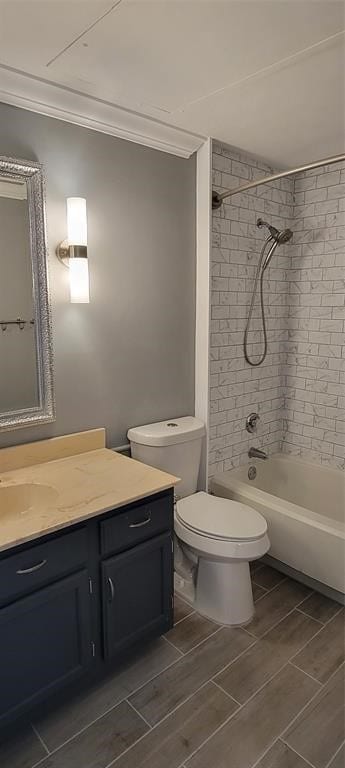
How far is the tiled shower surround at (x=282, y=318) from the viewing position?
252 cm

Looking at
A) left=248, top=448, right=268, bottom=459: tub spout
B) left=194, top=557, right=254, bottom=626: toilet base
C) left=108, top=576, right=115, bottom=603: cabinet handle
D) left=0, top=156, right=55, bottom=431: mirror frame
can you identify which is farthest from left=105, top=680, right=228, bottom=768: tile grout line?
left=248, top=448, right=268, bottom=459: tub spout

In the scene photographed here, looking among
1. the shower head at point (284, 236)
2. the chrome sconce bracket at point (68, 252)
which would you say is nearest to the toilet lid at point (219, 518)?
the chrome sconce bracket at point (68, 252)

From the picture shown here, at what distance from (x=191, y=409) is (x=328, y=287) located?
119cm

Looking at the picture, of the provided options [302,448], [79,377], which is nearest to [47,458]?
[79,377]

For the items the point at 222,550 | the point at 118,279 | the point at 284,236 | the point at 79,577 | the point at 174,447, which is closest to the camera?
the point at 79,577

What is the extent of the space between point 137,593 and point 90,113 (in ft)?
6.31

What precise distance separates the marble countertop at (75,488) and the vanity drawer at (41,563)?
0.25 ft

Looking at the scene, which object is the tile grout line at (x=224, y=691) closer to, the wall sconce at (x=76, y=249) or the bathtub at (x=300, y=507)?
the bathtub at (x=300, y=507)

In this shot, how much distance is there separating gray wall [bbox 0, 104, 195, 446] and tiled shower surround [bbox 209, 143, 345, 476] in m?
0.26

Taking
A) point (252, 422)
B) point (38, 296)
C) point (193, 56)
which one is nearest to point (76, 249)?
point (38, 296)

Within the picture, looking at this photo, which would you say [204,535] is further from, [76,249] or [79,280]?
[76,249]

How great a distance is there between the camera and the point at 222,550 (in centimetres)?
193

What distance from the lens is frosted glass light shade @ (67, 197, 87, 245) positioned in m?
1.77

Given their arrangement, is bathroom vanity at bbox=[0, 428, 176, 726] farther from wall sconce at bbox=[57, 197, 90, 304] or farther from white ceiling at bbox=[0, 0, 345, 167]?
white ceiling at bbox=[0, 0, 345, 167]
